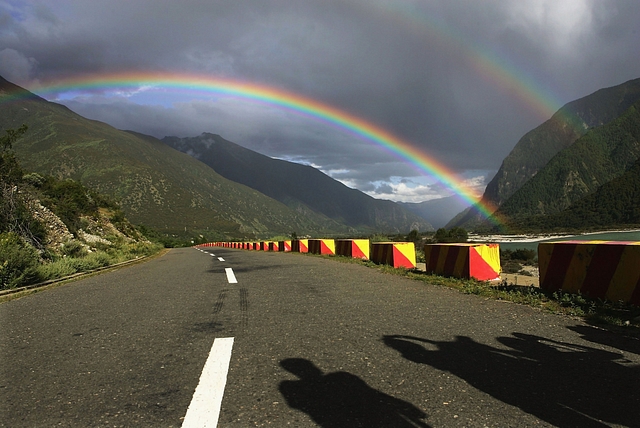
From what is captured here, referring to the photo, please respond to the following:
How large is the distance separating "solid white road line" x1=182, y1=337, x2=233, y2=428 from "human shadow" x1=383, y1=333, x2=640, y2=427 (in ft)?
6.02

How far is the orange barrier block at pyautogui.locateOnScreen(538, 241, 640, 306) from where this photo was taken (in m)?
6.33

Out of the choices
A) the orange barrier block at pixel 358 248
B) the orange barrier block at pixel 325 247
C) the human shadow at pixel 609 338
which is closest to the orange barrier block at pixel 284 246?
the orange barrier block at pixel 325 247

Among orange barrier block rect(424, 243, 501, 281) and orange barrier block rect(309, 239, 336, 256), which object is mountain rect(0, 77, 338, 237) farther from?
orange barrier block rect(424, 243, 501, 281)

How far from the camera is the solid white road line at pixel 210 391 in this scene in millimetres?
2769

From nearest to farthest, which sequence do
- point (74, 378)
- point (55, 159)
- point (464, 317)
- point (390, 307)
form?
1. point (74, 378)
2. point (464, 317)
3. point (390, 307)
4. point (55, 159)

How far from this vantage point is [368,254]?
1892 cm

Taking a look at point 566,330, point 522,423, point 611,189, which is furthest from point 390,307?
point 611,189

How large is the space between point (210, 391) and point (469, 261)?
8.24m

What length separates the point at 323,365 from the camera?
3852 mm

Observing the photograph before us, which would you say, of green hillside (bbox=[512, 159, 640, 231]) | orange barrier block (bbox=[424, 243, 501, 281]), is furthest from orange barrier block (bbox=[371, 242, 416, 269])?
green hillside (bbox=[512, 159, 640, 231])

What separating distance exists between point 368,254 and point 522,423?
16192mm

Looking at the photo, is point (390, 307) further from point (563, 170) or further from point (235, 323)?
point (563, 170)

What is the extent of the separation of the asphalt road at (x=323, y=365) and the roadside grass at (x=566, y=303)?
1.70 feet

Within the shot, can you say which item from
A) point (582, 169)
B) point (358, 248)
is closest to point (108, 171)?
point (358, 248)
